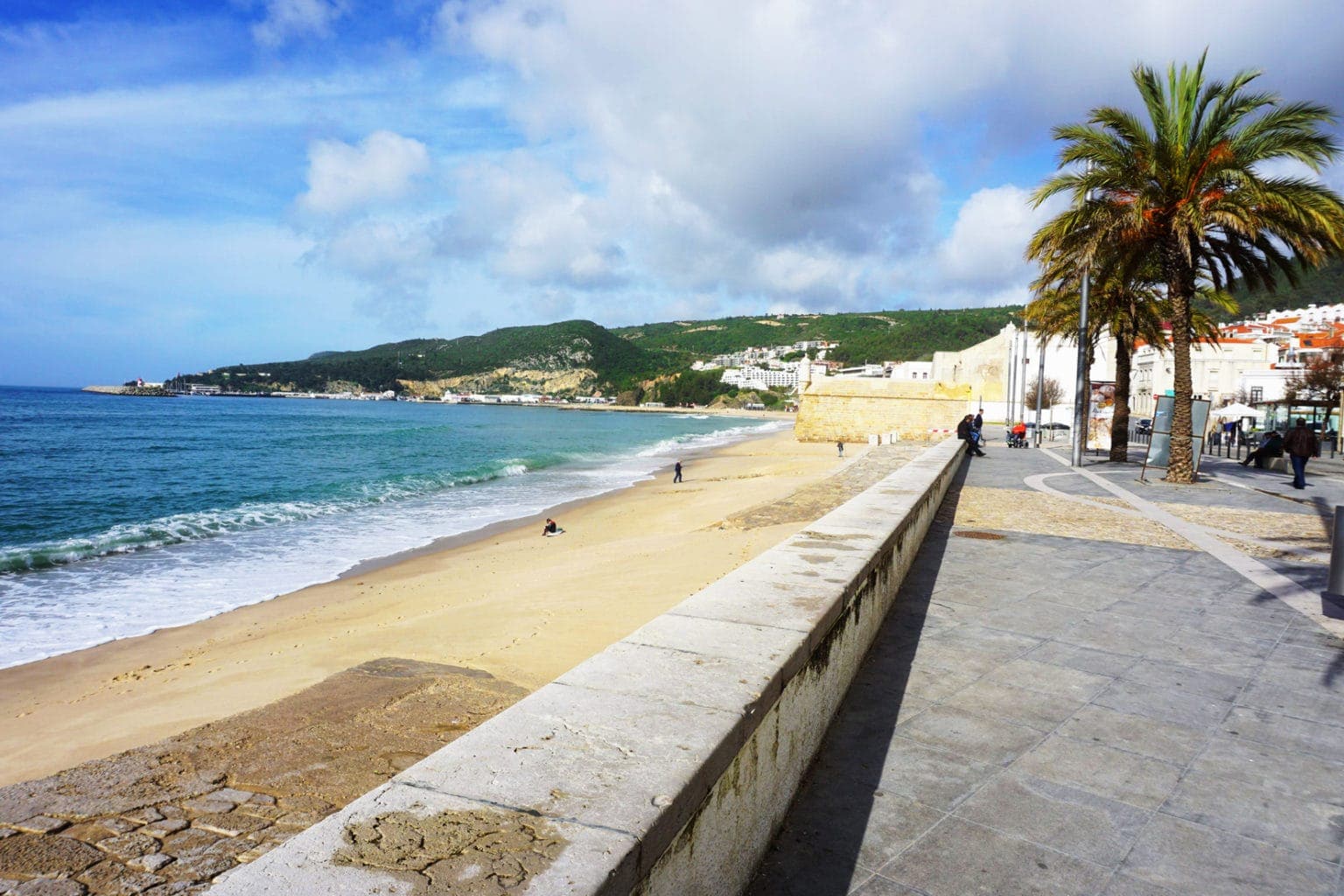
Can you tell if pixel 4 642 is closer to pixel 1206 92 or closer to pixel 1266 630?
pixel 1266 630

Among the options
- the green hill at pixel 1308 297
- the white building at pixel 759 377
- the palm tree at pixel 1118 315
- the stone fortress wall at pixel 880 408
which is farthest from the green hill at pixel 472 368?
the palm tree at pixel 1118 315

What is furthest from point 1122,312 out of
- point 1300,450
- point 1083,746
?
point 1083,746

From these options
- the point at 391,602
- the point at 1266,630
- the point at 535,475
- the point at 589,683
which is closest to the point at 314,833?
the point at 589,683

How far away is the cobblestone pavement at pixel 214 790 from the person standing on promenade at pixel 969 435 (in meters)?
15.7

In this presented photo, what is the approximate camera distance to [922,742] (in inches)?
122

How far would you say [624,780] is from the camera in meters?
1.66

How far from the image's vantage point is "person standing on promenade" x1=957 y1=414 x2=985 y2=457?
1869 centimetres

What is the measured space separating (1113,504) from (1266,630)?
6179 mm

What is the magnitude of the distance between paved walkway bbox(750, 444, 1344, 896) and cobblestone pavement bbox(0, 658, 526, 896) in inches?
89.9

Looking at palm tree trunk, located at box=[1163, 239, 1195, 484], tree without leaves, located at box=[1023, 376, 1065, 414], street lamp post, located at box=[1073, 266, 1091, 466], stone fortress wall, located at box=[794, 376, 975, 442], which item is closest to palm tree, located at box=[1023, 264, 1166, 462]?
street lamp post, located at box=[1073, 266, 1091, 466]

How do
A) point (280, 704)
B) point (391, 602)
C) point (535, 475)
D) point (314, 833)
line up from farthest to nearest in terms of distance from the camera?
1. point (535, 475)
2. point (391, 602)
3. point (280, 704)
4. point (314, 833)

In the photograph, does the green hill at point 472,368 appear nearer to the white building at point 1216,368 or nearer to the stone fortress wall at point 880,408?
the white building at point 1216,368

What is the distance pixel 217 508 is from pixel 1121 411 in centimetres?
2484

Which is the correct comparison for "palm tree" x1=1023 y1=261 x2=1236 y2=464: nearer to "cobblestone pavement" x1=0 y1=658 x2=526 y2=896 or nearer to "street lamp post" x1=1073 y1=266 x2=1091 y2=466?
"street lamp post" x1=1073 y1=266 x2=1091 y2=466
